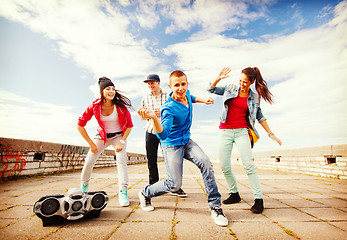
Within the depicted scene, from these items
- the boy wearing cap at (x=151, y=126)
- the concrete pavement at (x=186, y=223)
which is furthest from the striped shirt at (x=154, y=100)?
the concrete pavement at (x=186, y=223)

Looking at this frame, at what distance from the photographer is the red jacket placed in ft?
10.3

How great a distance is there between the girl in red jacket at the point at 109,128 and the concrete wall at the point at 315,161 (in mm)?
6560

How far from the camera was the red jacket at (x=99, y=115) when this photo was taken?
10.3ft

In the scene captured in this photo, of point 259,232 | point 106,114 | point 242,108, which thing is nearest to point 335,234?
point 259,232

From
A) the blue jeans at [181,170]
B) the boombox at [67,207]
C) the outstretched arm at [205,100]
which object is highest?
the outstretched arm at [205,100]

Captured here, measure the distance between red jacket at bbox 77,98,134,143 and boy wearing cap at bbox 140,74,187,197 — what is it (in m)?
0.45

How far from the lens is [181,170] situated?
259cm

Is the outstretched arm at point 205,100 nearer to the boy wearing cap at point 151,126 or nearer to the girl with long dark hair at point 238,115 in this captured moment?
the girl with long dark hair at point 238,115

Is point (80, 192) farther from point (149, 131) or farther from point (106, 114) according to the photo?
point (149, 131)

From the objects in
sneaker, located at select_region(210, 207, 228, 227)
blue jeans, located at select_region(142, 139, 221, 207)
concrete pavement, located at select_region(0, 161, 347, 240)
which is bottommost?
concrete pavement, located at select_region(0, 161, 347, 240)

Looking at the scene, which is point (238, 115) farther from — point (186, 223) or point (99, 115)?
point (99, 115)

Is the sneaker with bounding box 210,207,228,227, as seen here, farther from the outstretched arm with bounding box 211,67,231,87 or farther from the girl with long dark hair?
the outstretched arm with bounding box 211,67,231,87

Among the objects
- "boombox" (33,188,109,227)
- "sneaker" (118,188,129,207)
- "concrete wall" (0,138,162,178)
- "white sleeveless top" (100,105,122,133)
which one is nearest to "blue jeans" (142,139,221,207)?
"sneaker" (118,188,129,207)

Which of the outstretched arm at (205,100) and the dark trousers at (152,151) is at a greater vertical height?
the outstretched arm at (205,100)
